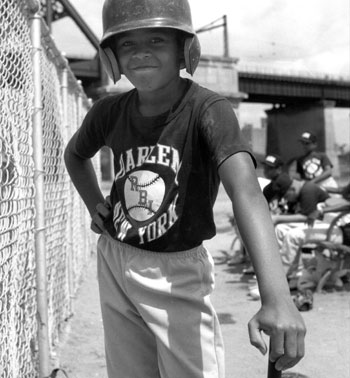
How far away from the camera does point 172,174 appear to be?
170 cm

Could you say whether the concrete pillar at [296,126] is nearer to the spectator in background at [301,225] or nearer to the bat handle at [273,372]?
the spectator in background at [301,225]

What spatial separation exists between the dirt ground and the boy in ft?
4.89

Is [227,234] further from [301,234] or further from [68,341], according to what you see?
[68,341]

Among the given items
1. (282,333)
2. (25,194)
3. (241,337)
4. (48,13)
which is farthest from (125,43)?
(48,13)

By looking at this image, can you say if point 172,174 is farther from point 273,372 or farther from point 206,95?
point 273,372

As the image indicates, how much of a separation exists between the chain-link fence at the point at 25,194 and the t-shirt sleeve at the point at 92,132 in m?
0.48

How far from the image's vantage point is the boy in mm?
1683

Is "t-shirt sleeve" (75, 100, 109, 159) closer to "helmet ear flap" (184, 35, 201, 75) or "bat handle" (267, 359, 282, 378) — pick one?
"helmet ear flap" (184, 35, 201, 75)

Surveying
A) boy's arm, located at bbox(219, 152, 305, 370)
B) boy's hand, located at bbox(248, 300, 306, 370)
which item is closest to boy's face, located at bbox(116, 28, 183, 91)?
boy's arm, located at bbox(219, 152, 305, 370)

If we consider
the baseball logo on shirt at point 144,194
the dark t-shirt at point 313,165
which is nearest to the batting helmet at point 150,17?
the baseball logo on shirt at point 144,194

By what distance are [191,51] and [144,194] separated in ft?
1.49

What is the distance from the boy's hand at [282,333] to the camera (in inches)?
51.1

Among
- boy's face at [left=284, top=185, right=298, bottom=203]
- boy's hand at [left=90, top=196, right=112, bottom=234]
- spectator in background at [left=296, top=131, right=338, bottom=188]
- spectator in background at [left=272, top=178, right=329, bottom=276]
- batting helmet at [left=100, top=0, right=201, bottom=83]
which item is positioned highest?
batting helmet at [left=100, top=0, right=201, bottom=83]

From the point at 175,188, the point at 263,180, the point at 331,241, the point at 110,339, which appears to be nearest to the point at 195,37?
the point at 175,188
